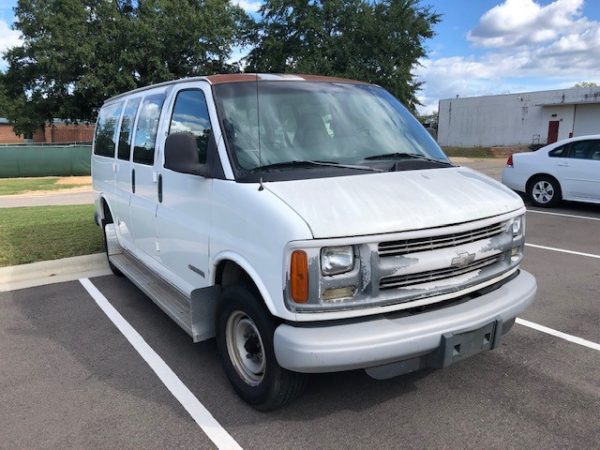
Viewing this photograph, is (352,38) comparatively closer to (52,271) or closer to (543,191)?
(543,191)

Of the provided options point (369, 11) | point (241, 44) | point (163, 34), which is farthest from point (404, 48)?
point (163, 34)

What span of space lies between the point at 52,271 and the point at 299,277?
4886 millimetres

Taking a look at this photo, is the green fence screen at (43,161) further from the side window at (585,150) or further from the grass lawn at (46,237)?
the side window at (585,150)

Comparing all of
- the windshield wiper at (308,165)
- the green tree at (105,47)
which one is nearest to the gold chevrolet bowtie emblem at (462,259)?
the windshield wiper at (308,165)

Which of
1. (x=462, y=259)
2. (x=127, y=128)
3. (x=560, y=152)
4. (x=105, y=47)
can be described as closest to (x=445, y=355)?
(x=462, y=259)

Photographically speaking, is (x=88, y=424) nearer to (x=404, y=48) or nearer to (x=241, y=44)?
(x=404, y=48)

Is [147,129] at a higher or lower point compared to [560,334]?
higher

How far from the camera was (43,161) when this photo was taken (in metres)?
23.9

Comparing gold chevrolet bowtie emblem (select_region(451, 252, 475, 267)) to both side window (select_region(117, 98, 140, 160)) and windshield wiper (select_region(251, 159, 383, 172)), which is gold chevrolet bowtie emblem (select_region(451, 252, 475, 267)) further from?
side window (select_region(117, 98, 140, 160))

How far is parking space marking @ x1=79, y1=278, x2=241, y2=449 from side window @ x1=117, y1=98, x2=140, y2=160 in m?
1.58

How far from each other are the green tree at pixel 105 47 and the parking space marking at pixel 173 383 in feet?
105

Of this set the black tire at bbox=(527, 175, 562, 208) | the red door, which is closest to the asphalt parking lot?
the black tire at bbox=(527, 175, 562, 208)

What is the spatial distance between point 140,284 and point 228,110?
2014mm

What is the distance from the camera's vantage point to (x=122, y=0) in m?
39.4
